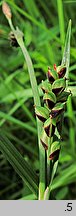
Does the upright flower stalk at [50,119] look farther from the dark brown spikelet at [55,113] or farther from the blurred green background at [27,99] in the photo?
the blurred green background at [27,99]

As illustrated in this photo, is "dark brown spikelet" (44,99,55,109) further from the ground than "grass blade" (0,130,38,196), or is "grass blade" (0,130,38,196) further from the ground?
"dark brown spikelet" (44,99,55,109)

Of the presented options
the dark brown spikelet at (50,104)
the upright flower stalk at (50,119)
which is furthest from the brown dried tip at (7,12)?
the dark brown spikelet at (50,104)

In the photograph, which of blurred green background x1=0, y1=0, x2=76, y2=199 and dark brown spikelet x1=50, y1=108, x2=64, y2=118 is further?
blurred green background x1=0, y1=0, x2=76, y2=199

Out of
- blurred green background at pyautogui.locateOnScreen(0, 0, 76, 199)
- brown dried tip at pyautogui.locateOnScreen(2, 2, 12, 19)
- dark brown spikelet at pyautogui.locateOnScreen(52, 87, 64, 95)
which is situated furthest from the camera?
blurred green background at pyautogui.locateOnScreen(0, 0, 76, 199)

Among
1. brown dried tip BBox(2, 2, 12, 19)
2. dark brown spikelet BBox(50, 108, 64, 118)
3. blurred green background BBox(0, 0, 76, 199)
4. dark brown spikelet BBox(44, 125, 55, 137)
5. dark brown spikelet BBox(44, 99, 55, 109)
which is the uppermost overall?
brown dried tip BBox(2, 2, 12, 19)

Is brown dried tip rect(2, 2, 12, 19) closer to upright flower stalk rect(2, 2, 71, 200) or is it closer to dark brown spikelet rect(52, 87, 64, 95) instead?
upright flower stalk rect(2, 2, 71, 200)

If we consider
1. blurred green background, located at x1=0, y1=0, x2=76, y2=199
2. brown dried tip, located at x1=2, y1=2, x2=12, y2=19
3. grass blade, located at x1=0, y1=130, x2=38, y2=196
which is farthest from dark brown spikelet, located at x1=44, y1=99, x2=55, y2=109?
blurred green background, located at x1=0, y1=0, x2=76, y2=199

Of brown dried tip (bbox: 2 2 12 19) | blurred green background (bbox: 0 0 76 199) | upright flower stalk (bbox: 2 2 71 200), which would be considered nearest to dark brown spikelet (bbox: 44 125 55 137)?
upright flower stalk (bbox: 2 2 71 200)

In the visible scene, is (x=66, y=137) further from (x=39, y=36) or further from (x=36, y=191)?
Answer: (x=36, y=191)

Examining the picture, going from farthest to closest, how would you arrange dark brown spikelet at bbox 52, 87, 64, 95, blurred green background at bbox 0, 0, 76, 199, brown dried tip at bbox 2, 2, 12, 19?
1. blurred green background at bbox 0, 0, 76, 199
2. brown dried tip at bbox 2, 2, 12, 19
3. dark brown spikelet at bbox 52, 87, 64, 95

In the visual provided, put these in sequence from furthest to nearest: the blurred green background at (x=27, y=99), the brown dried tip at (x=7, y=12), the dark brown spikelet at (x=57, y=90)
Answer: the blurred green background at (x=27, y=99) → the brown dried tip at (x=7, y=12) → the dark brown spikelet at (x=57, y=90)
